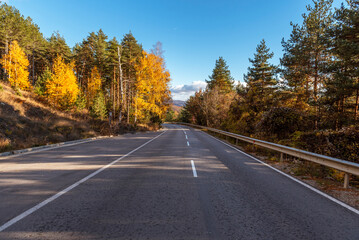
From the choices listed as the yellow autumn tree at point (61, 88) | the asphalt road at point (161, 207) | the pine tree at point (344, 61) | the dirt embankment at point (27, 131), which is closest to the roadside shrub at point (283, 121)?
the pine tree at point (344, 61)

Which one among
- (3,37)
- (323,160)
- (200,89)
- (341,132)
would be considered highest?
(3,37)

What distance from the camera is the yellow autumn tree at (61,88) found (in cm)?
2397

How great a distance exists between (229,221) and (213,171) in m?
3.21

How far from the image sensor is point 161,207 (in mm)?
3467

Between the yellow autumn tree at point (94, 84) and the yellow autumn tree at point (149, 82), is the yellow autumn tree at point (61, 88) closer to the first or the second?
the yellow autumn tree at point (149, 82)

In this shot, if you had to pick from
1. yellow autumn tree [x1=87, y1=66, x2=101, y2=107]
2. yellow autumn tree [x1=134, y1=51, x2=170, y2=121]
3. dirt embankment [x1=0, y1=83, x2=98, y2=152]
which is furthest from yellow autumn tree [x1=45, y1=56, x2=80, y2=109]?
yellow autumn tree [x1=87, y1=66, x2=101, y2=107]

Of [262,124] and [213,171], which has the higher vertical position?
[262,124]

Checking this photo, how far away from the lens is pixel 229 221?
305 cm

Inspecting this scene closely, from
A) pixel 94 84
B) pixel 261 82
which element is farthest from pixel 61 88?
pixel 261 82

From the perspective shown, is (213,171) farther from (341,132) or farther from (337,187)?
(341,132)

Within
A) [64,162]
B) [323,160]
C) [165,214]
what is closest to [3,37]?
[64,162]

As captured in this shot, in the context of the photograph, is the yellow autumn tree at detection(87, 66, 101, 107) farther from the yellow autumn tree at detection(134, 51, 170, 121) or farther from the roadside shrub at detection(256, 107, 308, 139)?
the roadside shrub at detection(256, 107, 308, 139)

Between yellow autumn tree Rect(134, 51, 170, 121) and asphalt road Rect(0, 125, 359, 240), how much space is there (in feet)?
66.5

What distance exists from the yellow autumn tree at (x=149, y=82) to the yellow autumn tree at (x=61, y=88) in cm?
923
